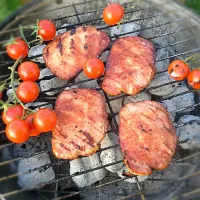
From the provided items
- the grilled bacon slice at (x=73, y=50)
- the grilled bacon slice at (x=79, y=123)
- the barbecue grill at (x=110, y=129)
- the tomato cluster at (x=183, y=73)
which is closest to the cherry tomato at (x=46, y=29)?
the grilled bacon slice at (x=73, y=50)

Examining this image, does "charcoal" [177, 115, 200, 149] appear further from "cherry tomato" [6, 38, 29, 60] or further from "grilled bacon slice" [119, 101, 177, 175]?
"cherry tomato" [6, 38, 29, 60]

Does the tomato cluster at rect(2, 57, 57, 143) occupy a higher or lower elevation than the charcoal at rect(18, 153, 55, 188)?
higher

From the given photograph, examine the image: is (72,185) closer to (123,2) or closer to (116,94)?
(116,94)

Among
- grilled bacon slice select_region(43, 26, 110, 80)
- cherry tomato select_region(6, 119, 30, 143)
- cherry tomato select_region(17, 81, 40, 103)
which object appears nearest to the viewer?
cherry tomato select_region(6, 119, 30, 143)

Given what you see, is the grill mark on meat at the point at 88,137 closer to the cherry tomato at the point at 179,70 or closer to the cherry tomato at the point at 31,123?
the cherry tomato at the point at 31,123

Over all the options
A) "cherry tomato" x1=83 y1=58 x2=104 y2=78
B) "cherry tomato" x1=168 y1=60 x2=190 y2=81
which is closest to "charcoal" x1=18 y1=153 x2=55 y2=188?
"cherry tomato" x1=83 y1=58 x2=104 y2=78
